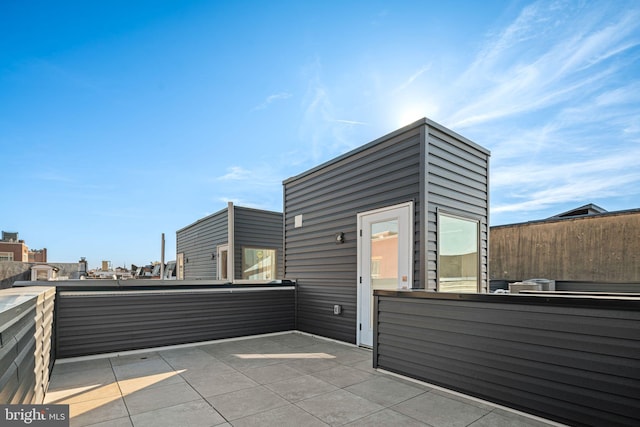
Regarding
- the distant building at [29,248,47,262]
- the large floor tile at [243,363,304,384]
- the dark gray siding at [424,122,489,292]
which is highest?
the dark gray siding at [424,122,489,292]

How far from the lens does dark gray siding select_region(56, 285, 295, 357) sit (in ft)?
13.0

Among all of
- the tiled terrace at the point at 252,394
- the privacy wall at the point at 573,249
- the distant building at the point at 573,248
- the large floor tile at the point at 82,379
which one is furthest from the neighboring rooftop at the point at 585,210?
the large floor tile at the point at 82,379

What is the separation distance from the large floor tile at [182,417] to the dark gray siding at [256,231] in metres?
5.55

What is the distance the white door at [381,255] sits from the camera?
392cm

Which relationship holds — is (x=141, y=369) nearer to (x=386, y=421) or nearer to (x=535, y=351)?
(x=386, y=421)

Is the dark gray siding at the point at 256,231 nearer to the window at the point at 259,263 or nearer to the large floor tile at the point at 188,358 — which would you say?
the window at the point at 259,263

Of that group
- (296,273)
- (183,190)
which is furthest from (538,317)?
(183,190)

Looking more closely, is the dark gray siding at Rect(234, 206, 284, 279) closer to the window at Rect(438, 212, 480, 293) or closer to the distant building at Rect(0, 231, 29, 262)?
the window at Rect(438, 212, 480, 293)

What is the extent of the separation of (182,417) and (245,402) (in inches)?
19.5

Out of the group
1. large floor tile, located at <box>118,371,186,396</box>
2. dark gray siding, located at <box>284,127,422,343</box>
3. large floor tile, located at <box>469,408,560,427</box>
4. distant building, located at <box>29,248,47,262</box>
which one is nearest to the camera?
large floor tile, located at <box>469,408,560,427</box>

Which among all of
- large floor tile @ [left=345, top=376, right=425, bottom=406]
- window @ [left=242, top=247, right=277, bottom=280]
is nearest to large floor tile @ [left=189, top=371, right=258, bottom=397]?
large floor tile @ [left=345, top=376, right=425, bottom=406]

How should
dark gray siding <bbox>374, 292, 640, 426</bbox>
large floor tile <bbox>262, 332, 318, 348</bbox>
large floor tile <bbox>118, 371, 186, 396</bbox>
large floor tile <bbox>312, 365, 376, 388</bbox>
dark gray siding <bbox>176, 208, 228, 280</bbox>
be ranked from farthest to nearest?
dark gray siding <bbox>176, 208, 228, 280</bbox> < large floor tile <bbox>262, 332, 318, 348</bbox> < large floor tile <bbox>312, 365, 376, 388</bbox> < large floor tile <bbox>118, 371, 186, 396</bbox> < dark gray siding <bbox>374, 292, 640, 426</bbox>

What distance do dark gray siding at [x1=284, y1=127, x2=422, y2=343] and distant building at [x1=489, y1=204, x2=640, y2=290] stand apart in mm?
6675

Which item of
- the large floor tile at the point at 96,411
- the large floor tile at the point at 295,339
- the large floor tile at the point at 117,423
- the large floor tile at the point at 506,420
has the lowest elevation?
the large floor tile at the point at 295,339
